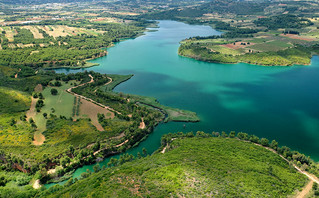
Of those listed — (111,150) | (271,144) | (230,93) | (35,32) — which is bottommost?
(111,150)

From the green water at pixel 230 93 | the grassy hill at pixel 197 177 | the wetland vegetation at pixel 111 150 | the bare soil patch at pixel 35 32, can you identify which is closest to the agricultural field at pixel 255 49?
the green water at pixel 230 93

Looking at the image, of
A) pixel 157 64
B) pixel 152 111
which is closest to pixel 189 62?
pixel 157 64

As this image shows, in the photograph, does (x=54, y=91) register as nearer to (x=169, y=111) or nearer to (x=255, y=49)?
(x=169, y=111)

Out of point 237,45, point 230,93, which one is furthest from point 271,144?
point 237,45

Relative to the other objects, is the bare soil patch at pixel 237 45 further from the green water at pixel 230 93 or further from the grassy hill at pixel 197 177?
the grassy hill at pixel 197 177

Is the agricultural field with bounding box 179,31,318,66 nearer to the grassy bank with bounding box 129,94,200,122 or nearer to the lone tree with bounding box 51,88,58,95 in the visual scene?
the grassy bank with bounding box 129,94,200,122

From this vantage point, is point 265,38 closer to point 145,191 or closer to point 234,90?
point 234,90
